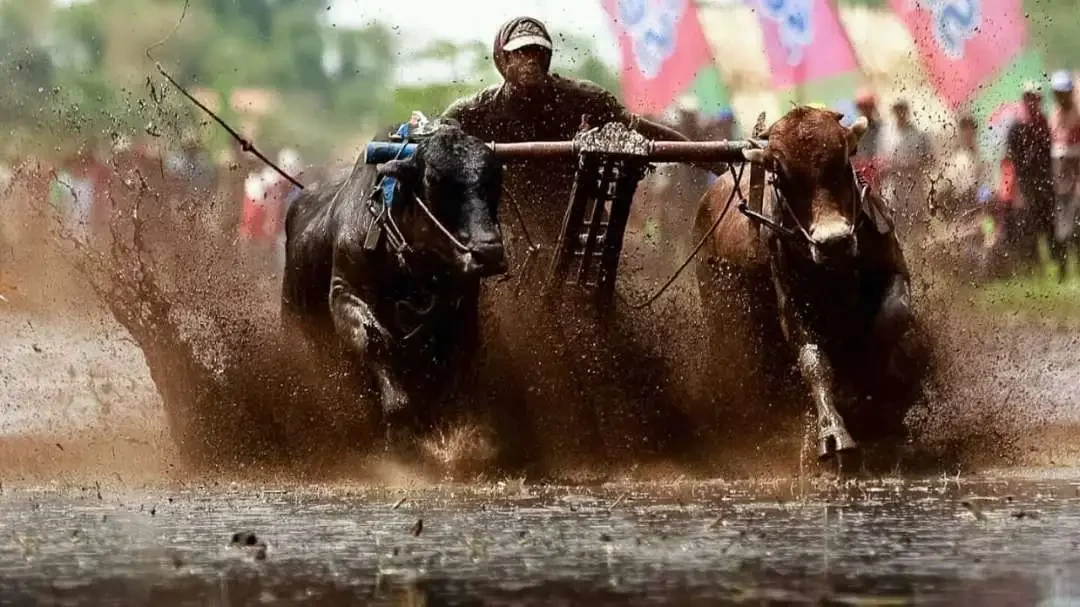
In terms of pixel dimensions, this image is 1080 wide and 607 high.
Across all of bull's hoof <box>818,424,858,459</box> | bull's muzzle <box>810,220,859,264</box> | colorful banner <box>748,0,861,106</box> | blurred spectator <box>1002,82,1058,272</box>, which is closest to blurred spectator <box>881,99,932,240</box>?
blurred spectator <box>1002,82,1058,272</box>

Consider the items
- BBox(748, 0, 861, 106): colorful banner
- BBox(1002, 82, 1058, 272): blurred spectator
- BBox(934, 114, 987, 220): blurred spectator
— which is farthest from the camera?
BBox(748, 0, 861, 106): colorful banner

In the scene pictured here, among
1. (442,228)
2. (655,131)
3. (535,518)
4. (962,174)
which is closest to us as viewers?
(535,518)

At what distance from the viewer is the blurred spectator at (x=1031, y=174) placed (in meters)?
17.0

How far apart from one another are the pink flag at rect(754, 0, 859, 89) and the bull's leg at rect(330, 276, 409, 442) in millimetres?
10169

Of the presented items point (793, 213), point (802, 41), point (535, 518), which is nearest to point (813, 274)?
point (793, 213)

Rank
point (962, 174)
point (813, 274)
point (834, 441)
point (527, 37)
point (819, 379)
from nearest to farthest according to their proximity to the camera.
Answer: point (834, 441) → point (819, 379) → point (813, 274) → point (527, 37) → point (962, 174)

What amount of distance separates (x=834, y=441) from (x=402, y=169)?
233 cm

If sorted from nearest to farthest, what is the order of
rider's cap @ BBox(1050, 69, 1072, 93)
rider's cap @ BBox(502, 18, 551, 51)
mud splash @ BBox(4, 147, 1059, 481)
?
1. mud splash @ BBox(4, 147, 1059, 481)
2. rider's cap @ BBox(502, 18, 551, 51)
3. rider's cap @ BBox(1050, 69, 1072, 93)

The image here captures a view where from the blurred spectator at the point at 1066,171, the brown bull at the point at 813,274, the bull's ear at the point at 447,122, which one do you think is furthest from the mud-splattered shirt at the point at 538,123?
the blurred spectator at the point at 1066,171

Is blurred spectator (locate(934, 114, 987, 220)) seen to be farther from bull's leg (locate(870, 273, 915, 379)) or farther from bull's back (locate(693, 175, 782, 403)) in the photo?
bull's leg (locate(870, 273, 915, 379))

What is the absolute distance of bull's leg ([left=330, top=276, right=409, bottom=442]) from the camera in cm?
1126

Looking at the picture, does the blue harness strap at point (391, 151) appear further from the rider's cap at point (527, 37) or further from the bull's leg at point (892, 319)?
the bull's leg at point (892, 319)

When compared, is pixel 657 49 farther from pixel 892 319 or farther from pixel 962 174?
pixel 892 319

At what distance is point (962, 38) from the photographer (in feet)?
65.5
